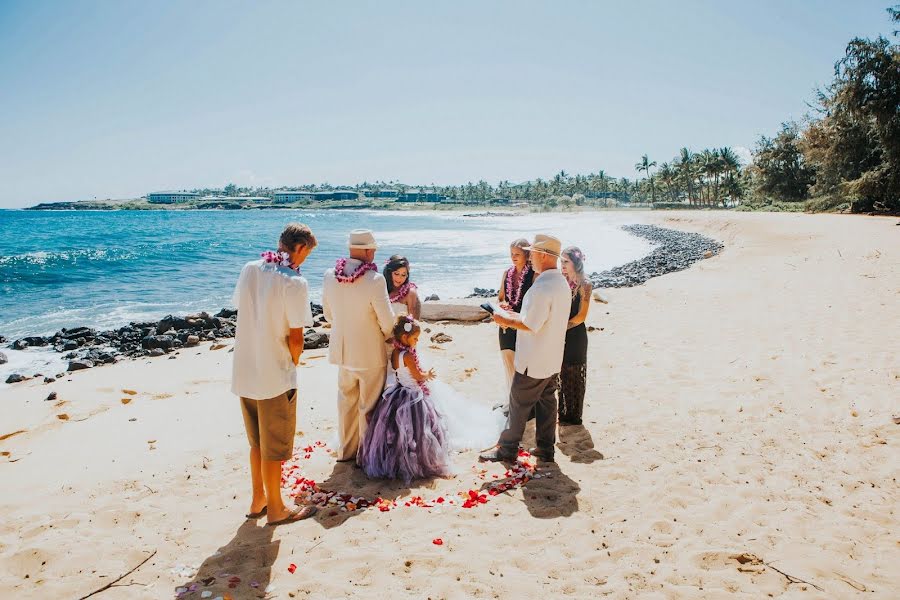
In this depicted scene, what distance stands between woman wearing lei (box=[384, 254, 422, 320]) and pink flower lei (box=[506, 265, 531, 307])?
125 centimetres

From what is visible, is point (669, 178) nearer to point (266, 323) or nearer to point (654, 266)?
point (654, 266)

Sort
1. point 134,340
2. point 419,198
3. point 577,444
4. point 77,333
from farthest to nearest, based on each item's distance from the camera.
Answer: point 419,198
point 77,333
point 134,340
point 577,444

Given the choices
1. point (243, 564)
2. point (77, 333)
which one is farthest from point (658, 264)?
point (243, 564)

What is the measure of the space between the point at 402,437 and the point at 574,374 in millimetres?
2148

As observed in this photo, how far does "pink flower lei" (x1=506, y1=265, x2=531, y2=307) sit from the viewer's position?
5.73 metres

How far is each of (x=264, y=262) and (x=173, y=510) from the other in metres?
2.26

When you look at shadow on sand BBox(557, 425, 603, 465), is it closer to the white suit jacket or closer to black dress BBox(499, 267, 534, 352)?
black dress BBox(499, 267, 534, 352)

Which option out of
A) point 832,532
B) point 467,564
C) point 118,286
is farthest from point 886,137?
point 118,286

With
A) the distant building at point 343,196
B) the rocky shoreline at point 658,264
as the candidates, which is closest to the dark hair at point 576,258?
the rocky shoreline at point 658,264

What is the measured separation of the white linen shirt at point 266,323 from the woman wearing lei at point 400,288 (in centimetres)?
127

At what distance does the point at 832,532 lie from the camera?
3.61 metres

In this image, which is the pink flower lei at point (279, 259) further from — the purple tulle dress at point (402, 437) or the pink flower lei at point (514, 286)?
the pink flower lei at point (514, 286)

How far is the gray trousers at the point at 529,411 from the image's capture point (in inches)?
191

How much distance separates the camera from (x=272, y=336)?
376 cm
